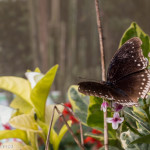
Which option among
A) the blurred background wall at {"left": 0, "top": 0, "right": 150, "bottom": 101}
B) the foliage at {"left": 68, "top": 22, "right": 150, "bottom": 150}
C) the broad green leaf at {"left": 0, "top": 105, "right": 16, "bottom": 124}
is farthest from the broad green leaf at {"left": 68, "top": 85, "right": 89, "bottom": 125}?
the blurred background wall at {"left": 0, "top": 0, "right": 150, "bottom": 101}

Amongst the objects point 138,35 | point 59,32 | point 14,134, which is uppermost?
point 59,32

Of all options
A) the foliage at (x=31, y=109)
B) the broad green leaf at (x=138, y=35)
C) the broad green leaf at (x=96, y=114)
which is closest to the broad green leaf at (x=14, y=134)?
the foliage at (x=31, y=109)

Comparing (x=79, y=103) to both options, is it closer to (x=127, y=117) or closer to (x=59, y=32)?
(x=127, y=117)

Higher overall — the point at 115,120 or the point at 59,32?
the point at 59,32

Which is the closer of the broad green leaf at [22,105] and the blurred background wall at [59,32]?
the broad green leaf at [22,105]

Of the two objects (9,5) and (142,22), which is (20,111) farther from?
(142,22)

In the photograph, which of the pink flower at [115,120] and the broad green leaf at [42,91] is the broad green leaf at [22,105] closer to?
the broad green leaf at [42,91]

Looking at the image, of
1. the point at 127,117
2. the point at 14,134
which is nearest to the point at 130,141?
the point at 127,117
